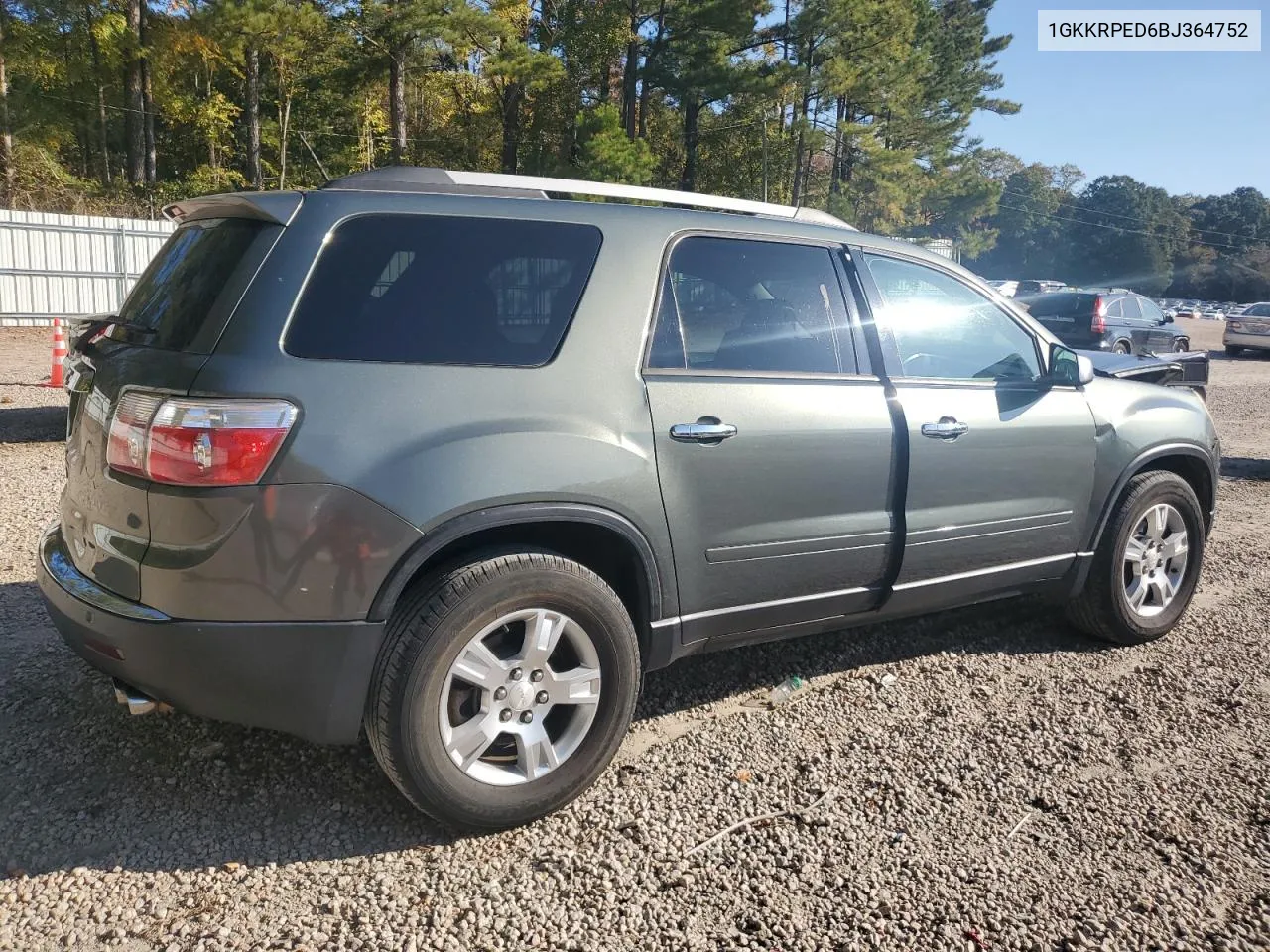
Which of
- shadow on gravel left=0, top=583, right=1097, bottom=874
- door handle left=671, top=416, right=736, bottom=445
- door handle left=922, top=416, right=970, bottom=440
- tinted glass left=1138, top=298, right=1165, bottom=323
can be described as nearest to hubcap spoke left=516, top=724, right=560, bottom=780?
shadow on gravel left=0, top=583, right=1097, bottom=874

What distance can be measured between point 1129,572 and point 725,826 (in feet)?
8.46

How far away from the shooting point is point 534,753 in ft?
9.29

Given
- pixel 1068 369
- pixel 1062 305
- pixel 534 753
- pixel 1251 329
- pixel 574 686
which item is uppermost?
pixel 1062 305

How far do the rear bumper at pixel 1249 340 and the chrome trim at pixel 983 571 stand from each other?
25.8m

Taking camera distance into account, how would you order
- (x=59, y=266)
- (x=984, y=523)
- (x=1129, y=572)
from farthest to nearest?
(x=59, y=266)
(x=1129, y=572)
(x=984, y=523)

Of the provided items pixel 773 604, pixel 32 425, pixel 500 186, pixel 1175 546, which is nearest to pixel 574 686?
pixel 773 604

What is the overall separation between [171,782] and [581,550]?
1441mm

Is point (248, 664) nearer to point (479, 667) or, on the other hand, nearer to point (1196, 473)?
point (479, 667)

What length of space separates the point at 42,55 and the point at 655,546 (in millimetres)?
39471

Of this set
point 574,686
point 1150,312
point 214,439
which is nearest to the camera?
point 214,439

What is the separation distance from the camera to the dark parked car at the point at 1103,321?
1803 centimetres

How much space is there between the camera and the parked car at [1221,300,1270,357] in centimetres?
2520

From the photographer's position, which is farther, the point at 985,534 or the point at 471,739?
the point at 985,534

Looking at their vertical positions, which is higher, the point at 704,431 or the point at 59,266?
the point at 59,266
